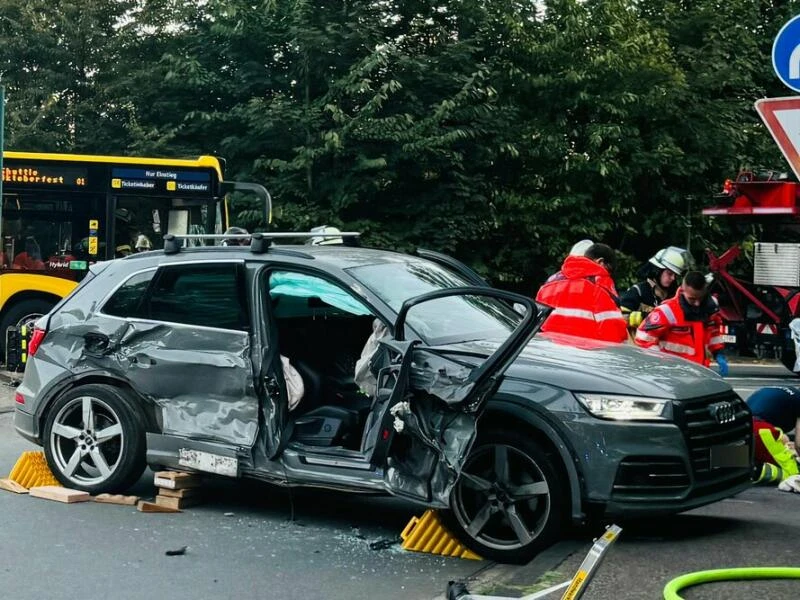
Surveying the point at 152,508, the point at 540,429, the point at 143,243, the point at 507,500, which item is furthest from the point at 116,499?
the point at 143,243

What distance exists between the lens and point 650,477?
18.0 feet

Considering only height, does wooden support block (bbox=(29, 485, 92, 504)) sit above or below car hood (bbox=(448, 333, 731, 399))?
below

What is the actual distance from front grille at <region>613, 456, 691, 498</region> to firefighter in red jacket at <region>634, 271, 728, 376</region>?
2.69 meters

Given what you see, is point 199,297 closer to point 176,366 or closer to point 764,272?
point 176,366

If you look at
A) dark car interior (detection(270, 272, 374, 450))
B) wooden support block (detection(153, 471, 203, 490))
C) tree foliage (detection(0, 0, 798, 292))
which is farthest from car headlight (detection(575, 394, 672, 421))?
tree foliage (detection(0, 0, 798, 292))

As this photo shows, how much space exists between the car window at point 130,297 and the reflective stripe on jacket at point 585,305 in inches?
108

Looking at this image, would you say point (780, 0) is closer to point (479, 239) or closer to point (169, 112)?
point (479, 239)

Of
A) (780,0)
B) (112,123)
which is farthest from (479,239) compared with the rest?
(780,0)

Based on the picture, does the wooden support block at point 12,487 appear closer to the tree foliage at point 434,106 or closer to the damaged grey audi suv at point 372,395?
the damaged grey audi suv at point 372,395

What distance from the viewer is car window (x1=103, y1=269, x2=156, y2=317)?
709 cm

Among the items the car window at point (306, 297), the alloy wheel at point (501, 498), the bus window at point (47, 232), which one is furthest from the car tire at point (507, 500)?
the bus window at point (47, 232)

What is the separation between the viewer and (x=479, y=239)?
22.6 m

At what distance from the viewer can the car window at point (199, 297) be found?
6672 mm

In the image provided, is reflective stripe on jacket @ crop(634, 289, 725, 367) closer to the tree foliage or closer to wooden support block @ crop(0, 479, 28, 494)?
wooden support block @ crop(0, 479, 28, 494)
